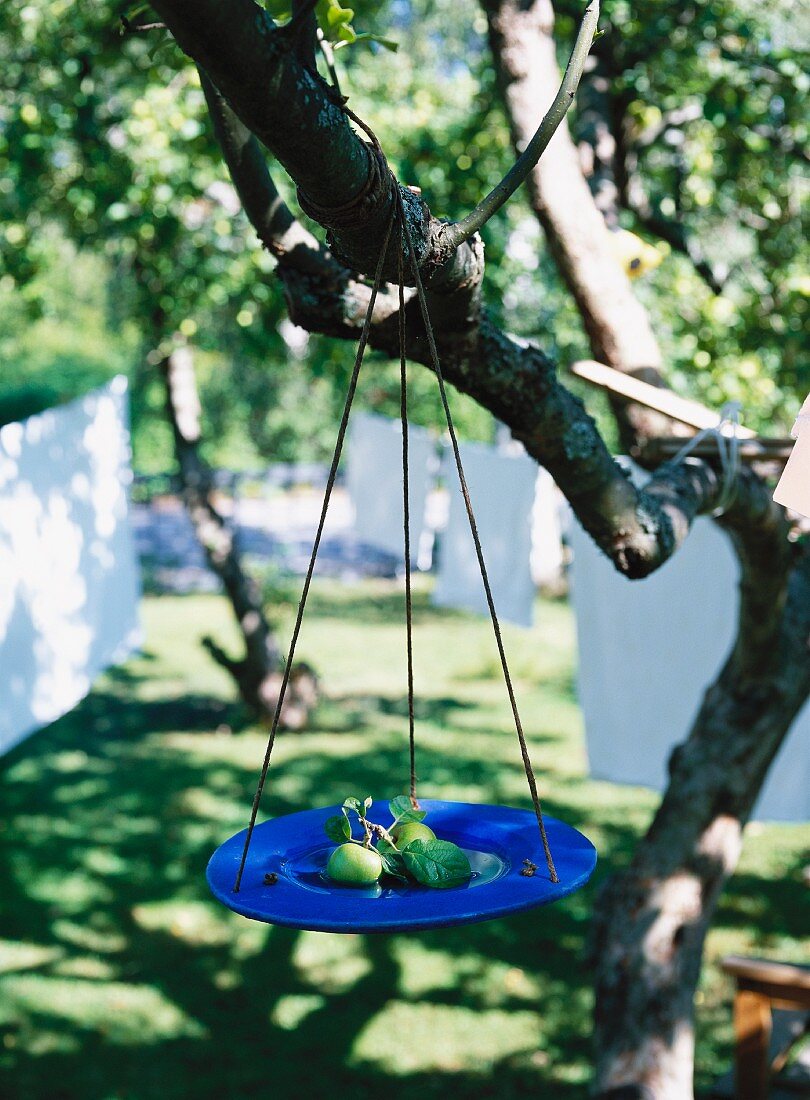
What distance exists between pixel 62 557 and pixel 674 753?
7.26ft

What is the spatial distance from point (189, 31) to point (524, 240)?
7.98 m

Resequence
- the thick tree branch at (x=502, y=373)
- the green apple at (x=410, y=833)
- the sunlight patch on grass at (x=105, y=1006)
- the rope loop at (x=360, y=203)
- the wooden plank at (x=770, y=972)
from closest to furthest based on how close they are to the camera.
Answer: the rope loop at (x=360, y=203)
the green apple at (x=410, y=833)
the thick tree branch at (x=502, y=373)
the wooden plank at (x=770, y=972)
the sunlight patch on grass at (x=105, y=1006)

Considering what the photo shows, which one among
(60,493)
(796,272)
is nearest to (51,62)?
(60,493)

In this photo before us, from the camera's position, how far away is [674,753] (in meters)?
3.13

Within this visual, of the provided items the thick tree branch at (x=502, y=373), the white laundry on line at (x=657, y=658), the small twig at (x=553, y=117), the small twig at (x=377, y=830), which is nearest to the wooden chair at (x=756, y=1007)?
the white laundry on line at (x=657, y=658)

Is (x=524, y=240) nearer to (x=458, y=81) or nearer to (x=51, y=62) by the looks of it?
(x=458, y=81)

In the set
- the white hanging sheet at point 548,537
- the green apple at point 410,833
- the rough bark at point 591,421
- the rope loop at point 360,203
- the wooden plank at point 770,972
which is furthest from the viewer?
the white hanging sheet at point 548,537

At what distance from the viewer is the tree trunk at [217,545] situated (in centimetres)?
669

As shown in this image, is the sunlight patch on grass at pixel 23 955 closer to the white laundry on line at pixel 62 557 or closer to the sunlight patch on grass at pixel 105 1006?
the sunlight patch on grass at pixel 105 1006

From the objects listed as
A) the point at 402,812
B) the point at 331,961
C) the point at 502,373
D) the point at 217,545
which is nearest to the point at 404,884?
the point at 402,812

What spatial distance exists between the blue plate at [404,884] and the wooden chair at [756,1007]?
64.6 inches

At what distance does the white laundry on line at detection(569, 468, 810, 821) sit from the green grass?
2.33 ft

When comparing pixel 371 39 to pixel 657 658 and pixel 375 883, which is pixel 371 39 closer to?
pixel 375 883

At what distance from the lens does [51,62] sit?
5.18 meters
